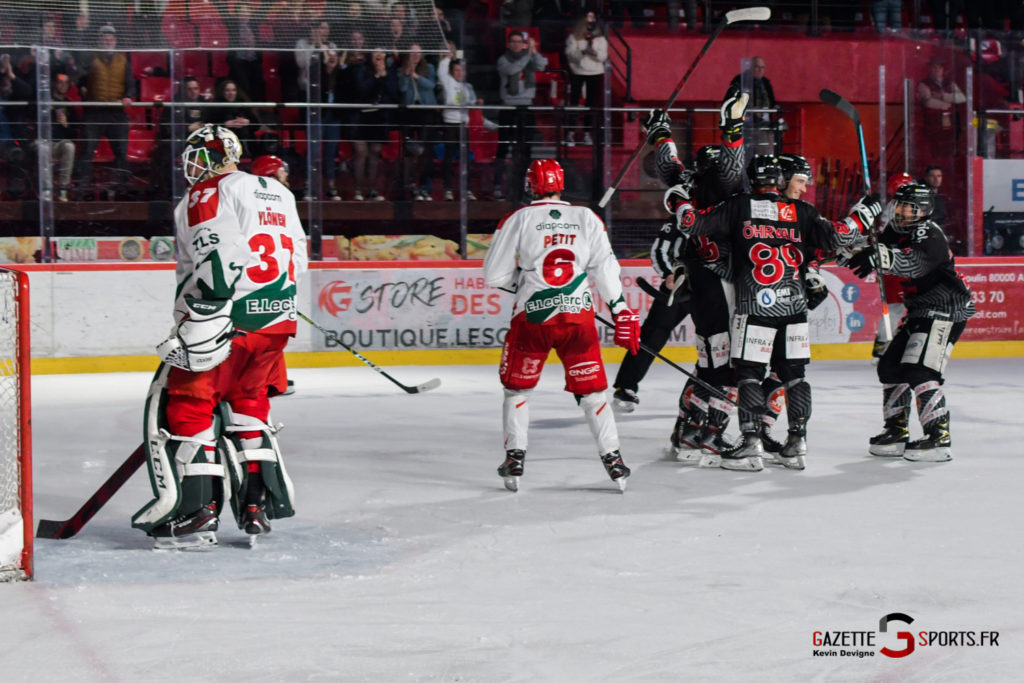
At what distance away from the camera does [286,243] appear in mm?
4453

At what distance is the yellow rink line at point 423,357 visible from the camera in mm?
10031

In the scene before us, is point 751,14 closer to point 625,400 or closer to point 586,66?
point 625,400

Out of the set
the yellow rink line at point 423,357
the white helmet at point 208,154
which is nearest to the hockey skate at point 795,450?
the white helmet at point 208,154

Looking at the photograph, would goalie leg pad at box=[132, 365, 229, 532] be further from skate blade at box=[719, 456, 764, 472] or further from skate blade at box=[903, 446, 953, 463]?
skate blade at box=[903, 446, 953, 463]

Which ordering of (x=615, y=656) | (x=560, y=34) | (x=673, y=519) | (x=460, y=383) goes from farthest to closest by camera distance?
(x=560, y=34), (x=460, y=383), (x=673, y=519), (x=615, y=656)

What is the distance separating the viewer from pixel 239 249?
4312mm

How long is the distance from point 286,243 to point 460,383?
501 cm

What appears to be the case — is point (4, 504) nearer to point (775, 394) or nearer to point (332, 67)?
point (775, 394)

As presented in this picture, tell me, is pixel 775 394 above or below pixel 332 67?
below

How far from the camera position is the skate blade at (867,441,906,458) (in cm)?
633

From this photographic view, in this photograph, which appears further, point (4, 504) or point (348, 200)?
point (348, 200)

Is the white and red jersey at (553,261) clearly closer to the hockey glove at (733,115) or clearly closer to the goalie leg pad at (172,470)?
the hockey glove at (733,115)

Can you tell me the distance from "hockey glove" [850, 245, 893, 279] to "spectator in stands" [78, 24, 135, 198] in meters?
6.08

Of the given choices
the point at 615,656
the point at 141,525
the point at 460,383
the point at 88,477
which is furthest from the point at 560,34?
the point at 615,656
